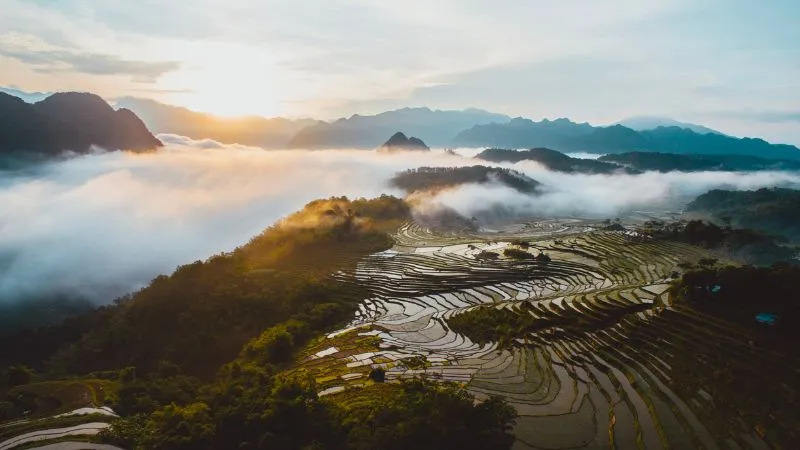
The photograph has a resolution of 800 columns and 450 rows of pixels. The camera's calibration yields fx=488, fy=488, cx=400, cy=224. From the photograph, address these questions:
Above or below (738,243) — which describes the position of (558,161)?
above

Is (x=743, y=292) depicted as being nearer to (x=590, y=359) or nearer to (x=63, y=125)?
(x=590, y=359)

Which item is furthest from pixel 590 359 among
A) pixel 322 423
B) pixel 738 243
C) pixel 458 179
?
pixel 458 179

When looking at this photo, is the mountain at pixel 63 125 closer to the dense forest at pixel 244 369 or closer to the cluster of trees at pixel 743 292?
the dense forest at pixel 244 369

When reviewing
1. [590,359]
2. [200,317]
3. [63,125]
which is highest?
[63,125]

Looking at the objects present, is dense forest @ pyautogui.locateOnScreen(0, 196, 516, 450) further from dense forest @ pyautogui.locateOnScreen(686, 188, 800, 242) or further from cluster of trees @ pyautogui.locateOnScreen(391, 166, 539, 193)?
dense forest @ pyautogui.locateOnScreen(686, 188, 800, 242)

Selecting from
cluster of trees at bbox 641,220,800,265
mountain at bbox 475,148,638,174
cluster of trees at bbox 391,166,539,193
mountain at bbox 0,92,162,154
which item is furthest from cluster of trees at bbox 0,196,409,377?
→ mountain at bbox 475,148,638,174

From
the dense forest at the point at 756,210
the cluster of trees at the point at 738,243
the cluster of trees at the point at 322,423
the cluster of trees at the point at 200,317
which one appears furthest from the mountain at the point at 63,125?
the dense forest at the point at 756,210

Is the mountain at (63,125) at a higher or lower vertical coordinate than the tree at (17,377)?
higher
